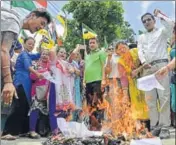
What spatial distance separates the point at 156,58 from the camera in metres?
4.52

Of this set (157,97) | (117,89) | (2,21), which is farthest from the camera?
(117,89)

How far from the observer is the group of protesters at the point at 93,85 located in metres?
4.53

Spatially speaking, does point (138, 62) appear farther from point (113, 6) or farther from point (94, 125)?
point (113, 6)

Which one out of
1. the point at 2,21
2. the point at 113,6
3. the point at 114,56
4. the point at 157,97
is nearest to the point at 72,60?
the point at 114,56

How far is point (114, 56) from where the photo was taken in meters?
5.08

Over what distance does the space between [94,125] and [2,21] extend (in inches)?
111

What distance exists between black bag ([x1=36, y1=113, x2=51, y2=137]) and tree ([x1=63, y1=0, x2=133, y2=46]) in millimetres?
9173

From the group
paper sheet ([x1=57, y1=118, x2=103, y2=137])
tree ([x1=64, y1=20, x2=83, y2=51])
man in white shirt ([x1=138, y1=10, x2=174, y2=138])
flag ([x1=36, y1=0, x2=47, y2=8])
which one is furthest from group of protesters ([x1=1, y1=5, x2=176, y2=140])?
tree ([x1=64, y1=20, x2=83, y2=51])

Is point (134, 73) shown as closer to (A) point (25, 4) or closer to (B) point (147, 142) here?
(B) point (147, 142)

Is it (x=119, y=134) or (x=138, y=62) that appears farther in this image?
(x=138, y=62)

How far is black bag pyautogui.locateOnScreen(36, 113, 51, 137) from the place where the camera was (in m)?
4.89

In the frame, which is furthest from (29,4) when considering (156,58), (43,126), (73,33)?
(73,33)

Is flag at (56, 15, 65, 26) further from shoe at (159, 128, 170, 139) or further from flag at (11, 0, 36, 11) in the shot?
shoe at (159, 128, 170, 139)

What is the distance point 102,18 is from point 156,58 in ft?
39.3
